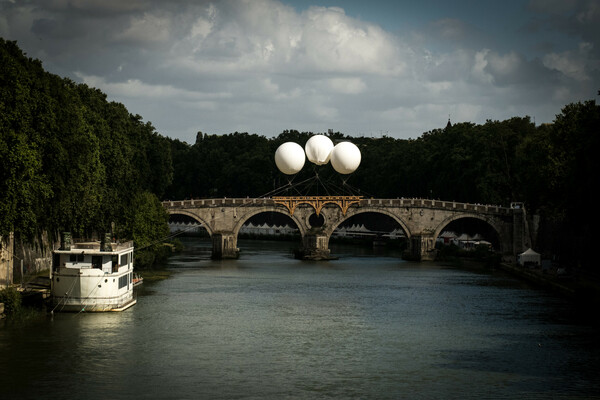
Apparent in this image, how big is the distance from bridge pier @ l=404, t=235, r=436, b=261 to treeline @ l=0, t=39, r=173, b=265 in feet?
90.0

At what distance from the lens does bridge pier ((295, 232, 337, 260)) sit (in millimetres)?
96812

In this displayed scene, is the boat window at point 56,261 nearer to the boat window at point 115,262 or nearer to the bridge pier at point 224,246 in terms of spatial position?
the boat window at point 115,262

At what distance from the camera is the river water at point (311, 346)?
36.3m

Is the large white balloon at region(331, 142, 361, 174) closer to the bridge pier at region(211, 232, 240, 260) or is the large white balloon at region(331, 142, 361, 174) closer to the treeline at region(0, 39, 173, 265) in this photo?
the bridge pier at region(211, 232, 240, 260)

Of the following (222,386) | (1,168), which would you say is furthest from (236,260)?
(222,386)

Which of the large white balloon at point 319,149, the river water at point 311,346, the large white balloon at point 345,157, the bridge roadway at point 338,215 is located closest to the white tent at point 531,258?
the river water at point 311,346

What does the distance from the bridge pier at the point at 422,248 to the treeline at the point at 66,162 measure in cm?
2742

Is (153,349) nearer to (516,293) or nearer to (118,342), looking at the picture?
(118,342)

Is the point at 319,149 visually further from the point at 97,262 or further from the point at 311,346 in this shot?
the point at 311,346

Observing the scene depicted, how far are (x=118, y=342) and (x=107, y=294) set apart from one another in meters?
9.25

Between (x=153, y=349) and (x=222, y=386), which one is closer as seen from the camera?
(x=222, y=386)

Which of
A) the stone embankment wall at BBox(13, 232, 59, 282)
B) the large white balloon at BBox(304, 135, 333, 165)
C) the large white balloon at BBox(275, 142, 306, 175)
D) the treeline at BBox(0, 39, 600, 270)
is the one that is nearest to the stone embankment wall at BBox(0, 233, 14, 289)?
the stone embankment wall at BBox(13, 232, 59, 282)

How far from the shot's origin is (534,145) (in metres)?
93.2

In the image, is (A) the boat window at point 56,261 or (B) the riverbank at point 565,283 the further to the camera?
(B) the riverbank at point 565,283
